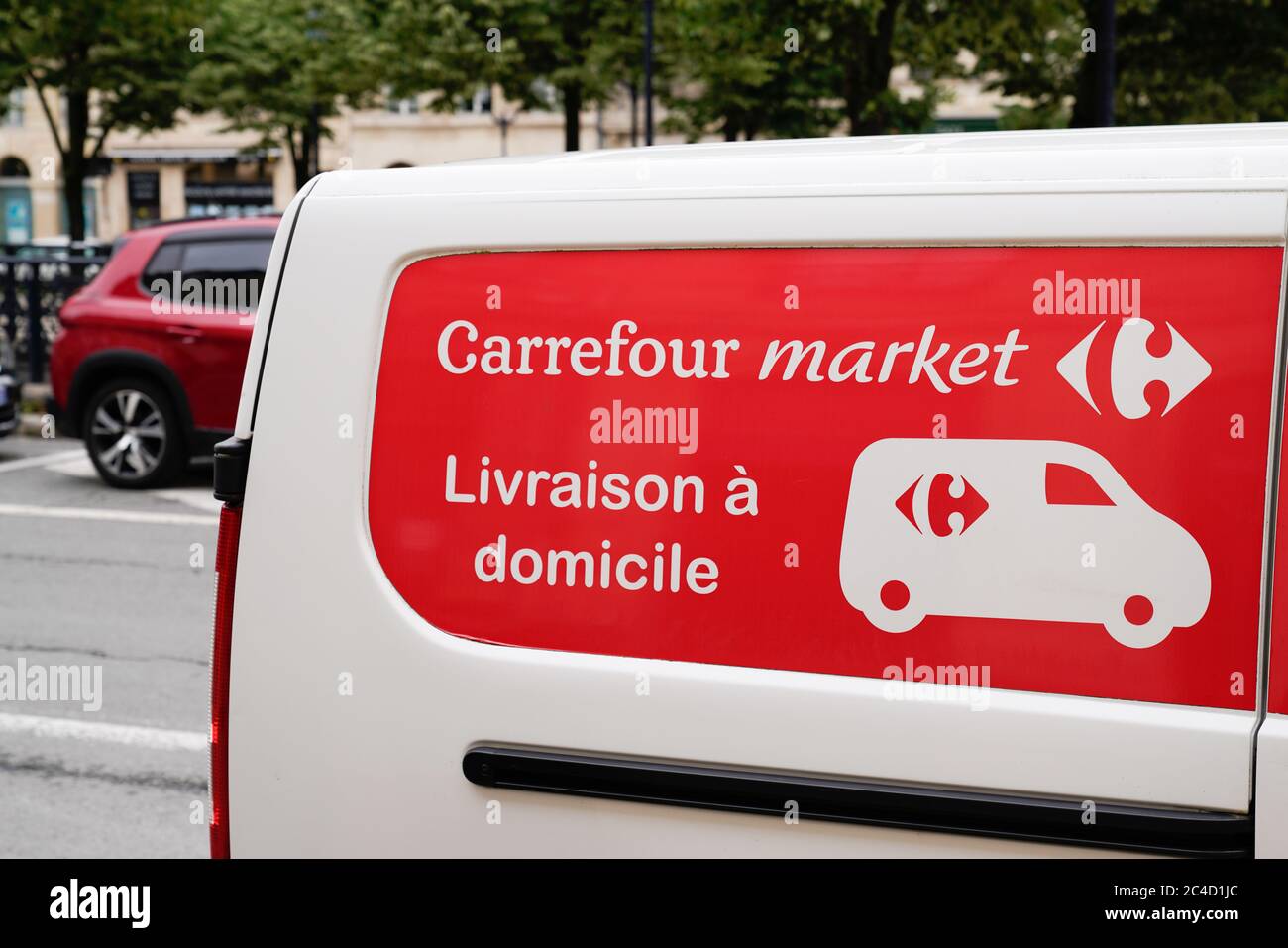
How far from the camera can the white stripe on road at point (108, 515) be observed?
989cm

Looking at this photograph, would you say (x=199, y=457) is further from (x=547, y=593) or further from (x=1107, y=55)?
(x=547, y=593)

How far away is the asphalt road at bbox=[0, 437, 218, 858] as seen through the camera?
193 inches

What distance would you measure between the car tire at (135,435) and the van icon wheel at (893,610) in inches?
384

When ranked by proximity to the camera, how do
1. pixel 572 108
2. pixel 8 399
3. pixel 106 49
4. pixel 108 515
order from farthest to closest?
pixel 572 108 → pixel 106 49 → pixel 8 399 → pixel 108 515

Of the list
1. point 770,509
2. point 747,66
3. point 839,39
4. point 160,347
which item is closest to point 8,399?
point 160,347

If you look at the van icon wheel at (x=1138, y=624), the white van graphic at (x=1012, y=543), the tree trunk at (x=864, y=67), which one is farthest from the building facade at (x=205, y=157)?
the van icon wheel at (x=1138, y=624)

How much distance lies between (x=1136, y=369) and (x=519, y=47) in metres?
26.3

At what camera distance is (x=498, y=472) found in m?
2.26

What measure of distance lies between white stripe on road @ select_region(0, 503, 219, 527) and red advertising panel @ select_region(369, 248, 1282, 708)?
7.90 metres

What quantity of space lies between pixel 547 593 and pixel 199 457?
1039 centimetres

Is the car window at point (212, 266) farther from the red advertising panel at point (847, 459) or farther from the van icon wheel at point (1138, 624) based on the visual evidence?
the van icon wheel at point (1138, 624)

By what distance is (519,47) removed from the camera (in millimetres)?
26953

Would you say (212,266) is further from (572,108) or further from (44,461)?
(572,108)
